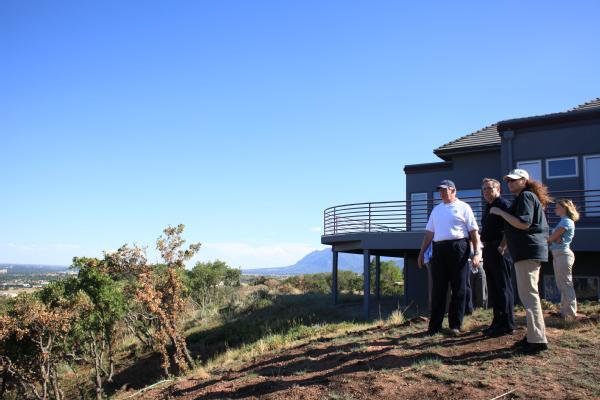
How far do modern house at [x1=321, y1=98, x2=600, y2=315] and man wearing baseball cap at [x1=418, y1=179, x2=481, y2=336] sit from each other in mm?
7733

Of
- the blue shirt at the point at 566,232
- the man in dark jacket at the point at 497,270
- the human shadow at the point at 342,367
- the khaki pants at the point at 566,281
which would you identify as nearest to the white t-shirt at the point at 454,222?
the man in dark jacket at the point at 497,270

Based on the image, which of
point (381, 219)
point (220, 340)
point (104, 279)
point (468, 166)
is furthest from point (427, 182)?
point (104, 279)

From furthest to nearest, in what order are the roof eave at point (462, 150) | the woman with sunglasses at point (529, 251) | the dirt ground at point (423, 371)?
the roof eave at point (462, 150) < the woman with sunglasses at point (529, 251) < the dirt ground at point (423, 371)

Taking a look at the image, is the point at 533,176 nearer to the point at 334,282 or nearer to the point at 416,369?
the point at 334,282

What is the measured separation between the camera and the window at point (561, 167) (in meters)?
16.2

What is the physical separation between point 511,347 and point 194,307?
24.8 metres

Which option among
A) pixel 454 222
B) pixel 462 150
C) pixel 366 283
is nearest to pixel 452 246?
pixel 454 222

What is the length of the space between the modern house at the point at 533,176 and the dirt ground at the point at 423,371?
7.72 metres

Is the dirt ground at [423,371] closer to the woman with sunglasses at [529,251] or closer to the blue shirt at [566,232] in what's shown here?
the woman with sunglasses at [529,251]

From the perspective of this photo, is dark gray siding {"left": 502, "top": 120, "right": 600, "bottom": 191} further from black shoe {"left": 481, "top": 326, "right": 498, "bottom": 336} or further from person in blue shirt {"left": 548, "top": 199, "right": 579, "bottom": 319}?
black shoe {"left": 481, "top": 326, "right": 498, "bottom": 336}

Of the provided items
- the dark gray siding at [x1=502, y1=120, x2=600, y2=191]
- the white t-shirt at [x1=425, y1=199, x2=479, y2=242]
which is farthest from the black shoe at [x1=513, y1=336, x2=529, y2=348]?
the dark gray siding at [x1=502, y1=120, x2=600, y2=191]

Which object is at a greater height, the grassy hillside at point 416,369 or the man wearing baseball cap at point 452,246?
the man wearing baseball cap at point 452,246

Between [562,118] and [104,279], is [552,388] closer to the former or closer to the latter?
[562,118]

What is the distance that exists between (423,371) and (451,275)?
5.65 ft
